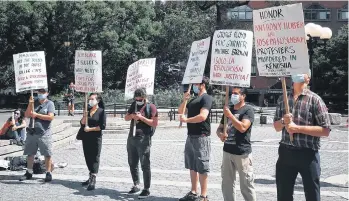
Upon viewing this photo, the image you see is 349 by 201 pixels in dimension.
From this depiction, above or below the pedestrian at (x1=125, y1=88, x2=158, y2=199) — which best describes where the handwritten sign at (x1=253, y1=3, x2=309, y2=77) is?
above

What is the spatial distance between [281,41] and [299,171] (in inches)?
59.0

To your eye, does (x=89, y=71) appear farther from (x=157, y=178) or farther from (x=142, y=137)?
(x=157, y=178)

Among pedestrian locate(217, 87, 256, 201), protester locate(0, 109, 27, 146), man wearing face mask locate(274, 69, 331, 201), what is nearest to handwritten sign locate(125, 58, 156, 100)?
pedestrian locate(217, 87, 256, 201)

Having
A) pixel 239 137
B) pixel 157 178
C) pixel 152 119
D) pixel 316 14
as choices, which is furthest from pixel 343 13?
pixel 239 137

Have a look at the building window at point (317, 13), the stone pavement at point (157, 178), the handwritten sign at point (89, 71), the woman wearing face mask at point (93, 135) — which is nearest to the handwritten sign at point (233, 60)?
the stone pavement at point (157, 178)

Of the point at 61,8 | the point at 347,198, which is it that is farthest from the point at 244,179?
the point at 61,8

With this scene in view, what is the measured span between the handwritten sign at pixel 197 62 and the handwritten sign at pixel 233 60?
598mm

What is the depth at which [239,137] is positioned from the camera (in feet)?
20.4

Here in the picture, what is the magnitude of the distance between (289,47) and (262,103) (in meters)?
54.0

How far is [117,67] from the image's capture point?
4422cm

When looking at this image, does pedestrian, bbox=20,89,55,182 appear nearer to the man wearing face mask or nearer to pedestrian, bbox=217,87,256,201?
pedestrian, bbox=217,87,256,201

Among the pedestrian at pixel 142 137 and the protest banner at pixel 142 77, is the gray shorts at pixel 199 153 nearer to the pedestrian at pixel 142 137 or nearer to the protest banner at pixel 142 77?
the pedestrian at pixel 142 137

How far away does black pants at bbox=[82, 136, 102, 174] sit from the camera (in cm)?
822

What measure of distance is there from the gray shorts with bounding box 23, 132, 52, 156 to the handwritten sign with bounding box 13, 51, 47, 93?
1043 mm
